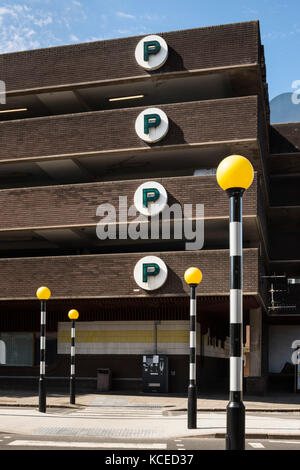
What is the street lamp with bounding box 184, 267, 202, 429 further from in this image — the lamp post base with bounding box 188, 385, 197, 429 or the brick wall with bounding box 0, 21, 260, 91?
the brick wall with bounding box 0, 21, 260, 91

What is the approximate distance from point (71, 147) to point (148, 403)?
12.6 metres

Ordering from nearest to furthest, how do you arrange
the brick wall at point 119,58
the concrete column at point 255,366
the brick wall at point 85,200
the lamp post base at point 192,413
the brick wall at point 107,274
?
the lamp post base at point 192,413
the brick wall at point 107,274
the brick wall at point 85,200
the brick wall at point 119,58
the concrete column at point 255,366

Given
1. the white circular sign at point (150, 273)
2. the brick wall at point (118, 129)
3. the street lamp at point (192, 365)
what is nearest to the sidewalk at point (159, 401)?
the white circular sign at point (150, 273)

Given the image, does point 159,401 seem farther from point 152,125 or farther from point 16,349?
point 152,125

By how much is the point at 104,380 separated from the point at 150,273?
518cm

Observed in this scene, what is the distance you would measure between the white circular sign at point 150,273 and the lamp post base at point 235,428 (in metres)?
19.5

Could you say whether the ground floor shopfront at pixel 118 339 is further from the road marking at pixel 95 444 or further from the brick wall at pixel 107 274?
the road marking at pixel 95 444

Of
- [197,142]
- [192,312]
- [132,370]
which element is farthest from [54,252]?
[192,312]

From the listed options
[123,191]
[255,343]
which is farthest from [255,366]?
[123,191]

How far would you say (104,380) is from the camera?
2830 cm

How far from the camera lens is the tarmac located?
14.1m

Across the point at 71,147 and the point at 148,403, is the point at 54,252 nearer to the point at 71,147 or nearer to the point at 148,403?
the point at 71,147

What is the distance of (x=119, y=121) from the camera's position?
29.4 meters

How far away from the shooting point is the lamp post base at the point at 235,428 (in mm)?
7336
